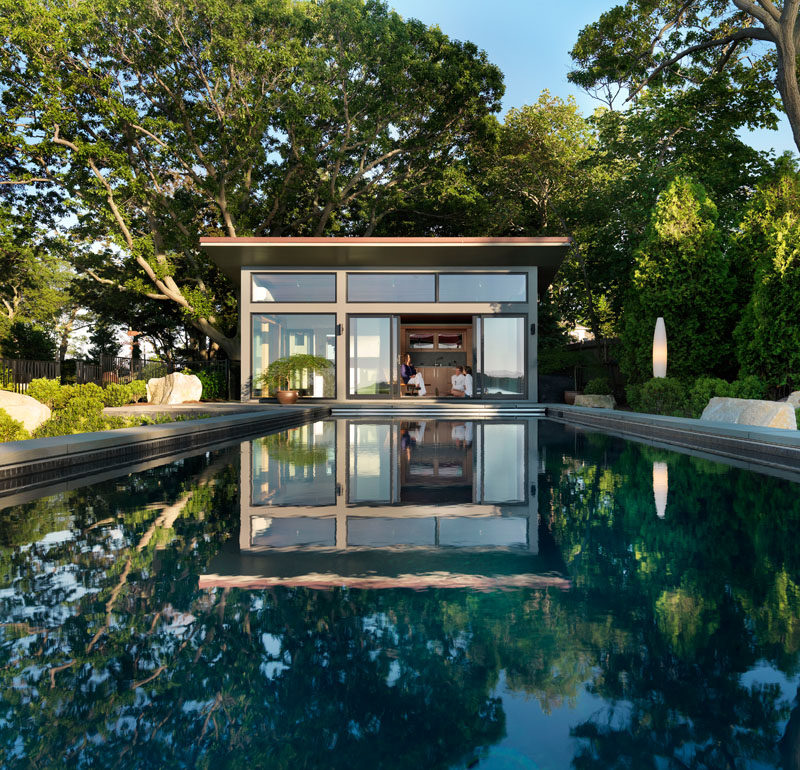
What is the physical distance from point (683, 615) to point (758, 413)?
7.76 meters

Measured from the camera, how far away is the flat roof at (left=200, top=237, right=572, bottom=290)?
1541 cm

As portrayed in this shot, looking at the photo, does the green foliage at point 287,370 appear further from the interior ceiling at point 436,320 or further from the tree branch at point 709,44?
the tree branch at point 709,44

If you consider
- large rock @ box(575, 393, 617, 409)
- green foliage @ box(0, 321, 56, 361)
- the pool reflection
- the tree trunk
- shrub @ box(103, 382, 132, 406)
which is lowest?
the pool reflection

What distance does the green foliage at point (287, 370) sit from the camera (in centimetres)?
1748

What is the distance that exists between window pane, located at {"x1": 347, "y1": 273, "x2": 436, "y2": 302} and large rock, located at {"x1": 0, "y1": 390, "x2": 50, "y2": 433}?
33.6 ft

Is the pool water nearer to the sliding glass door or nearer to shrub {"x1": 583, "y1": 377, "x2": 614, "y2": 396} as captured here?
the sliding glass door

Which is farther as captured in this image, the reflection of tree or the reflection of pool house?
the reflection of pool house

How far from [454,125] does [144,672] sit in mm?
22103

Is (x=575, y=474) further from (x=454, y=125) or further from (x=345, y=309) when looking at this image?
(x=454, y=125)

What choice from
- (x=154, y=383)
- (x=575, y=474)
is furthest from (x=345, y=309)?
(x=575, y=474)

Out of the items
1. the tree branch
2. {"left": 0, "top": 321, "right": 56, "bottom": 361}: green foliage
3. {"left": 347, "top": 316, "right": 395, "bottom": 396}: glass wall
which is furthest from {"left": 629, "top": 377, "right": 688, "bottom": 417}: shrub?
{"left": 0, "top": 321, "right": 56, "bottom": 361}: green foliage

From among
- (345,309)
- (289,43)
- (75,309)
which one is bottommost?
(345,309)

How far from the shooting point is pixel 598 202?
1891 centimetres

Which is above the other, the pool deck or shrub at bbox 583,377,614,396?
shrub at bbox 583,377,614,396
